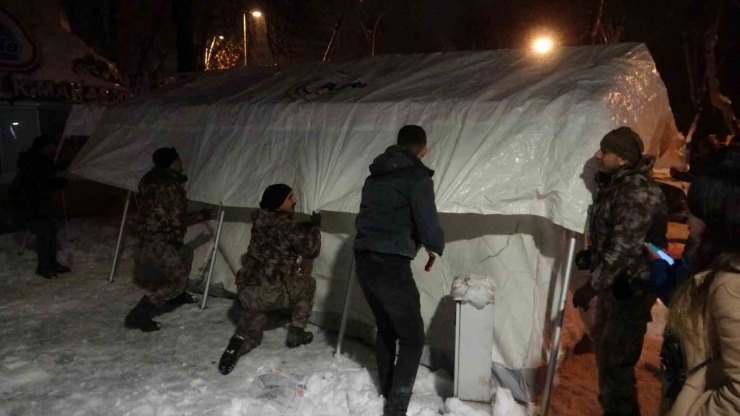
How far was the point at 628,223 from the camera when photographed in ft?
11.6

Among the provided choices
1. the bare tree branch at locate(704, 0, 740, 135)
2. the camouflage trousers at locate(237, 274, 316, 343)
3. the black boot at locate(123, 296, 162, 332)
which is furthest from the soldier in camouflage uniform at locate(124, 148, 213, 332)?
the bare tree branch at locate(704, 0, 740, 135)

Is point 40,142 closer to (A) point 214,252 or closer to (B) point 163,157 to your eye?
(B) point 163,157

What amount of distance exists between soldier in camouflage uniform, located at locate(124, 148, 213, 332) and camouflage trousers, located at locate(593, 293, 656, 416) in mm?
4276

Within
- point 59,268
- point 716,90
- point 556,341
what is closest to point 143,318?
point 59,268

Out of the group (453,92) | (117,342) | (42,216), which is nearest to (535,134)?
(453,92)

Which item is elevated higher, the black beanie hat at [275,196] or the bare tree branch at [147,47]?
the bare tree branch at [147,47]

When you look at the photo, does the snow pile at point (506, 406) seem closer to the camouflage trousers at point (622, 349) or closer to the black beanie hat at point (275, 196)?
the camouflage trousers at point (622, 349)

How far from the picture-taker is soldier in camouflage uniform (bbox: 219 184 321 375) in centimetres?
489

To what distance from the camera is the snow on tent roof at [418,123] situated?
166 inches

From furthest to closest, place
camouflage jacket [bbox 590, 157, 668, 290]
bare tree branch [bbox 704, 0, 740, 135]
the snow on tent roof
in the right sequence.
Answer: bare tree branch [bbox 704, 0, 740, 135] → the snow on tent roof → camouflage jacket [bbox 590, 157, 668, 290]

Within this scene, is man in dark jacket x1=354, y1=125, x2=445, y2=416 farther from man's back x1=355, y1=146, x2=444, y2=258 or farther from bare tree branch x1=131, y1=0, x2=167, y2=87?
bare tree branch x1=131, y1=0, x2=167, y2=87

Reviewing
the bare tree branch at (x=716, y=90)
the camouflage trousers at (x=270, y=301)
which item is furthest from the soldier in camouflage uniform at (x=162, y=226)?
the bare tree branch at (x=716, y=90)

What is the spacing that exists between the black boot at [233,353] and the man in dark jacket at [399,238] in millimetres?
1542

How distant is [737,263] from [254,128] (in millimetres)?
4910
